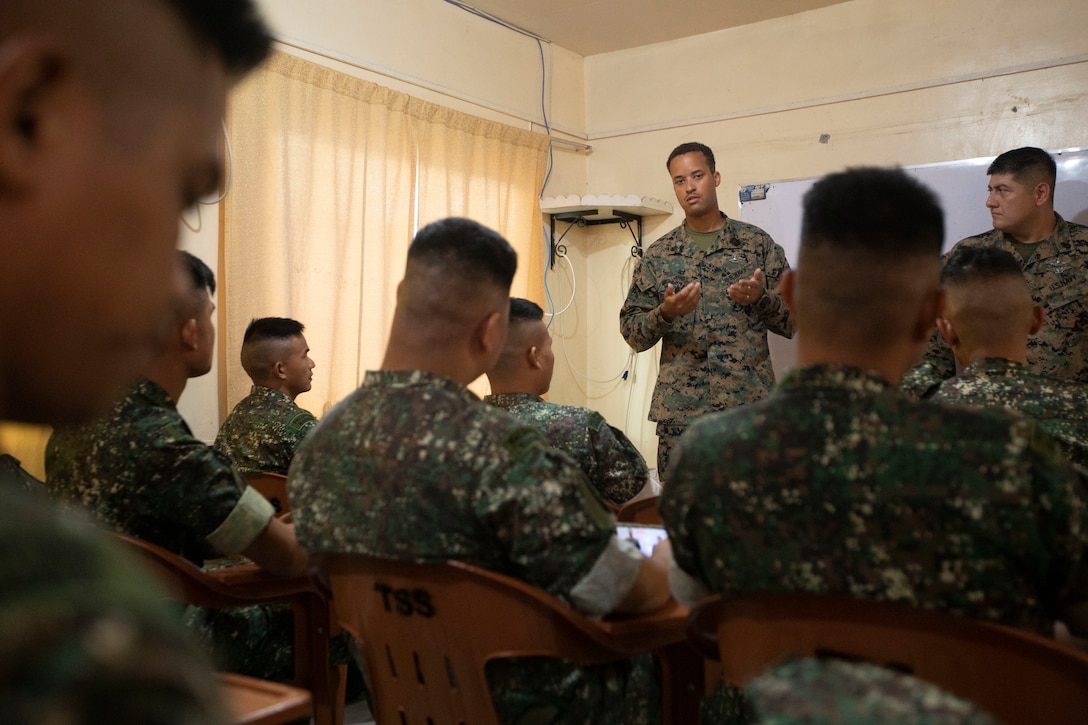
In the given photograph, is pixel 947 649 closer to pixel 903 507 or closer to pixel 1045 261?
pixel 903 507

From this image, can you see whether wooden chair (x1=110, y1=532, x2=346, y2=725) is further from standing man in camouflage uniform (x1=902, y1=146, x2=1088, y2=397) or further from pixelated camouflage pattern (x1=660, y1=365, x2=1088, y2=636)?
standing man in camouflage uniform (x1=902, y1=146, x2=1088, y2=397)

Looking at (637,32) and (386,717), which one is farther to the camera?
(637,32)

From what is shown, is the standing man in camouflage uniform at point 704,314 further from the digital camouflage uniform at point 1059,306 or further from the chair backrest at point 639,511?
the chair backrest at point 639,511

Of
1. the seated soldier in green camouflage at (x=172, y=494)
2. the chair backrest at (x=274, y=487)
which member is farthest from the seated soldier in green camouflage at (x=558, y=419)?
the seated soldier in green camouflage at (x=172, y=494)

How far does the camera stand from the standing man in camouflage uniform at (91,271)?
30 centimetres

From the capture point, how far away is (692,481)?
4.23 feet

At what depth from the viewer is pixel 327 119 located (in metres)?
4.69

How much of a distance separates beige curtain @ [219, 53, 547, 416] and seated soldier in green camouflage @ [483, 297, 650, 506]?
1.86 metres

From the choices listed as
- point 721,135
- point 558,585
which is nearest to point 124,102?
point 558,585

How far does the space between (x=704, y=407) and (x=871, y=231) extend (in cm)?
299

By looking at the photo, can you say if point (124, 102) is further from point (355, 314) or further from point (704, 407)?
point (355, 314)

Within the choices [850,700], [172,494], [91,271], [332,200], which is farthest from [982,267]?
[332,200]

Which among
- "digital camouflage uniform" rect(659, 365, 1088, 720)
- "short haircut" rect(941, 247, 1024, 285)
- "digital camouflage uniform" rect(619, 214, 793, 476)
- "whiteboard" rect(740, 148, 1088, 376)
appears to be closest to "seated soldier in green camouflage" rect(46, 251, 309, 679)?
"digital camouflage uniform" rect(659, 365, 1088, 720)

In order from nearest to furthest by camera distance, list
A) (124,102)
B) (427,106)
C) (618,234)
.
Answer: (124,102), (427,106), (618,234)
